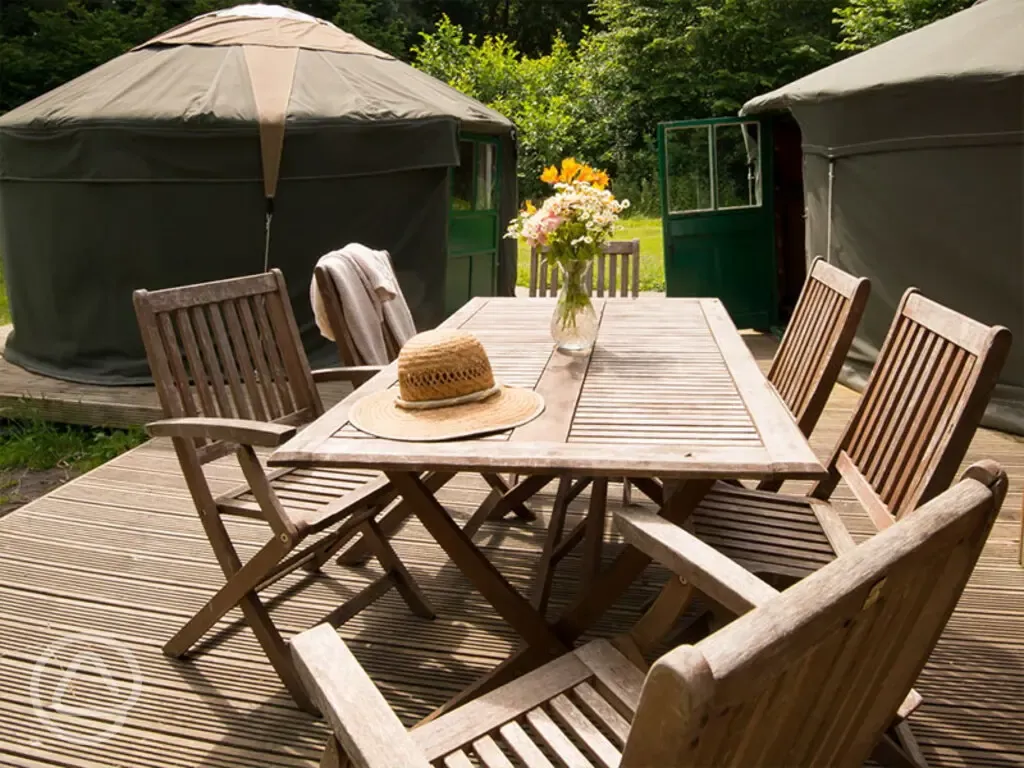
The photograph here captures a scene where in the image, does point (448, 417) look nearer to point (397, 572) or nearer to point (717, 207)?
point (397, 572)

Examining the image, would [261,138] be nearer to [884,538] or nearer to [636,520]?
[636,520]

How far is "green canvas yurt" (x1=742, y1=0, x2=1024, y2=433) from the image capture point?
436cm

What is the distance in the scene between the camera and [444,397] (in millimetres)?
2072

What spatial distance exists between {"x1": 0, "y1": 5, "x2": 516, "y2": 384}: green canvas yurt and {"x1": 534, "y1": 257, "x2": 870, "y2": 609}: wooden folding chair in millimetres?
3386

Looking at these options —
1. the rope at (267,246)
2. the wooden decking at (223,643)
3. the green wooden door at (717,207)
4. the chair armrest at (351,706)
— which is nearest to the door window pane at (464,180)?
the green wooden door at (717,207)

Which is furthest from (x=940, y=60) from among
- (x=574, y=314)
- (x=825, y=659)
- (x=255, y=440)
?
(x=825, y=659)

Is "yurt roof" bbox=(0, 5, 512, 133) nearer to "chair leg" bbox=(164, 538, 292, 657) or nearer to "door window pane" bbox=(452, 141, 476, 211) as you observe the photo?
"door window pane" bbox=(452, 141, 476, 211)

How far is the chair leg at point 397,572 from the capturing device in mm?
2607

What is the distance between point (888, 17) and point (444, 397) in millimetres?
15120

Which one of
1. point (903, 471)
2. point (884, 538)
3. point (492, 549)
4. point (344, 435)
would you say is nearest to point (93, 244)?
point (492, 549)

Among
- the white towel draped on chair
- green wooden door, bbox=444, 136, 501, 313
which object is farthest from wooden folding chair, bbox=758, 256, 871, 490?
green wooden door, bbox=444, 136, 501, 313

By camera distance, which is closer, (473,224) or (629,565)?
(629,565)

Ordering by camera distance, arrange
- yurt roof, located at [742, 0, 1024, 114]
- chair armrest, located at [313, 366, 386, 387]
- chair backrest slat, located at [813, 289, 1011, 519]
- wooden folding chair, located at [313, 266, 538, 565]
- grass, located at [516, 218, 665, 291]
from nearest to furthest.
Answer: chair backrest slat, located at [813, 289, 1011, 519] → chair armrest, located at [313, 366, 386, 387] → wooden folding chair, located at [313, 266, 538, 565] → yurt roof, located at [742, 0, 1024, 114] → grass, located at [516, 218, 665, 291]

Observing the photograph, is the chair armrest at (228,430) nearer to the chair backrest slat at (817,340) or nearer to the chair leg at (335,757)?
the chair leg at (335,757)
